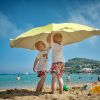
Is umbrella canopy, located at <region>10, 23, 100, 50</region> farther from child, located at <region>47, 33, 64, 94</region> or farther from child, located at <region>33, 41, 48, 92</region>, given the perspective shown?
child, located at <region>33, 41, 48, 92</region>

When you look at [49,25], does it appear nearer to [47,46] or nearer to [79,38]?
[47,46]

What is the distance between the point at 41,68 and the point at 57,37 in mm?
1144

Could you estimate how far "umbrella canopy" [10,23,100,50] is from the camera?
797 cm

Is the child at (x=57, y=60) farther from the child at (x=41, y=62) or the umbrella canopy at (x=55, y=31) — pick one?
the child at (x=41, y=62)

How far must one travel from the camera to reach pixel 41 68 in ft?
27.6

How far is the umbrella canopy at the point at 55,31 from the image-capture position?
7.97m

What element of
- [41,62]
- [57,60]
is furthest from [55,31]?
[41,62]

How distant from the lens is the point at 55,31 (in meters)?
7.94

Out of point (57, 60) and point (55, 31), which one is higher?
point (55, 31)

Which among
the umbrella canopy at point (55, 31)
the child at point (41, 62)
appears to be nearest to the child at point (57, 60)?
the umbrella canopy at point (55, 31)

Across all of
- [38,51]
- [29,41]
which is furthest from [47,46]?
[29,41]

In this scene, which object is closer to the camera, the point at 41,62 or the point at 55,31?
the point at 55,31

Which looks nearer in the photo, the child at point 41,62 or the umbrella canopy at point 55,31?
the umbrella canopy at point 55,31

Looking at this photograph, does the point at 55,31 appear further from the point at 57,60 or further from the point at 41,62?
the point at 41,62
